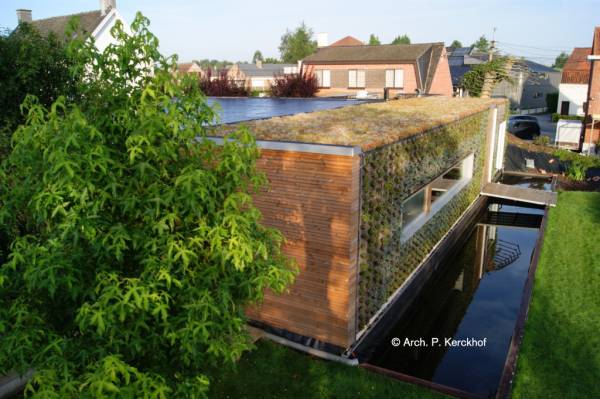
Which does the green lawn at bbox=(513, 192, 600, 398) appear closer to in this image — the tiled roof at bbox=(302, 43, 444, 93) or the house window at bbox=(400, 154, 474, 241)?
the house window at bbox=(400, 154, 474, 241)

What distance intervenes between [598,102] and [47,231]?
102 feet

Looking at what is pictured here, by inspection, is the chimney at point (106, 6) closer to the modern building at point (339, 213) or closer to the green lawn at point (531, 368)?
the modern building at point (339, 213)

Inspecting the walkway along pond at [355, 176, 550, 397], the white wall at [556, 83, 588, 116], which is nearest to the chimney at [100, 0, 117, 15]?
the walkway along pond at [355, 176, 550, 397]

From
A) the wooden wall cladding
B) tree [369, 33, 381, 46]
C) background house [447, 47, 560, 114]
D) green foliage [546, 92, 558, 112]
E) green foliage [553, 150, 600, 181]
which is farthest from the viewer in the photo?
tree [369, 33, 381, 46]

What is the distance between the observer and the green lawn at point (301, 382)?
24.7ft

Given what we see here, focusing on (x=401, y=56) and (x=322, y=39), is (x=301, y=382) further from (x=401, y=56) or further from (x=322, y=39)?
(x=322, y=39)

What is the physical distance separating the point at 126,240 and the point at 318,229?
4.25m

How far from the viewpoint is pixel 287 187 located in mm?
8445

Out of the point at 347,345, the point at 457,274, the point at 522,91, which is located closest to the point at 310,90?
the point at 457,274

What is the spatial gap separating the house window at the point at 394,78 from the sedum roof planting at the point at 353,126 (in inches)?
1098

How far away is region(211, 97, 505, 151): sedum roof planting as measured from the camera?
336 inches

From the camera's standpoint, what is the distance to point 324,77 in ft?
148

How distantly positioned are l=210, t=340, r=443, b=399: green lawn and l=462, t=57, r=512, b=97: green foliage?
987 inches

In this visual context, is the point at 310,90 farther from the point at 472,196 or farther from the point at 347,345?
the point at 347,345
